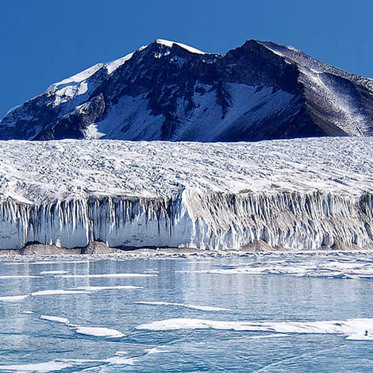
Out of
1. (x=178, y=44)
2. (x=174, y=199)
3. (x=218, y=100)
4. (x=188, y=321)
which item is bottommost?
(x=188, y=321)

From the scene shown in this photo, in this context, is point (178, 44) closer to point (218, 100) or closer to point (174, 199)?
point (218, 100)

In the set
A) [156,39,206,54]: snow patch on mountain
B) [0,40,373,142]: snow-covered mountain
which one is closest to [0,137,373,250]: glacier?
[0,40,373,142]: snow-covered mountain

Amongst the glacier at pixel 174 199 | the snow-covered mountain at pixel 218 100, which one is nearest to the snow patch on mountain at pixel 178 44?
the snow-covered mountain at pixel 218 100

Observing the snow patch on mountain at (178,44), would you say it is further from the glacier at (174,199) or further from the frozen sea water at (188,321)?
the frozen sea water at (188,321)

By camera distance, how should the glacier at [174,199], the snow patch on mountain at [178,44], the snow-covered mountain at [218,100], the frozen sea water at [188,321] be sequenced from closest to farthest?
the frozen sea water at [188,321] < the glacier at [174,199] < the snow-covered mountain at [218,100] < the snow patch on mountain at [178,44]

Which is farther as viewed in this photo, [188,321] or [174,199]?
[174,199]

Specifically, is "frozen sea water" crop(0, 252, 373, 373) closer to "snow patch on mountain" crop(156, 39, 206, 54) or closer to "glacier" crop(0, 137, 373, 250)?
"glacier" crop(0, 137, 373, 250)

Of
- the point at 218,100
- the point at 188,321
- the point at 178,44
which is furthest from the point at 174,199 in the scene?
the point at 178,44
